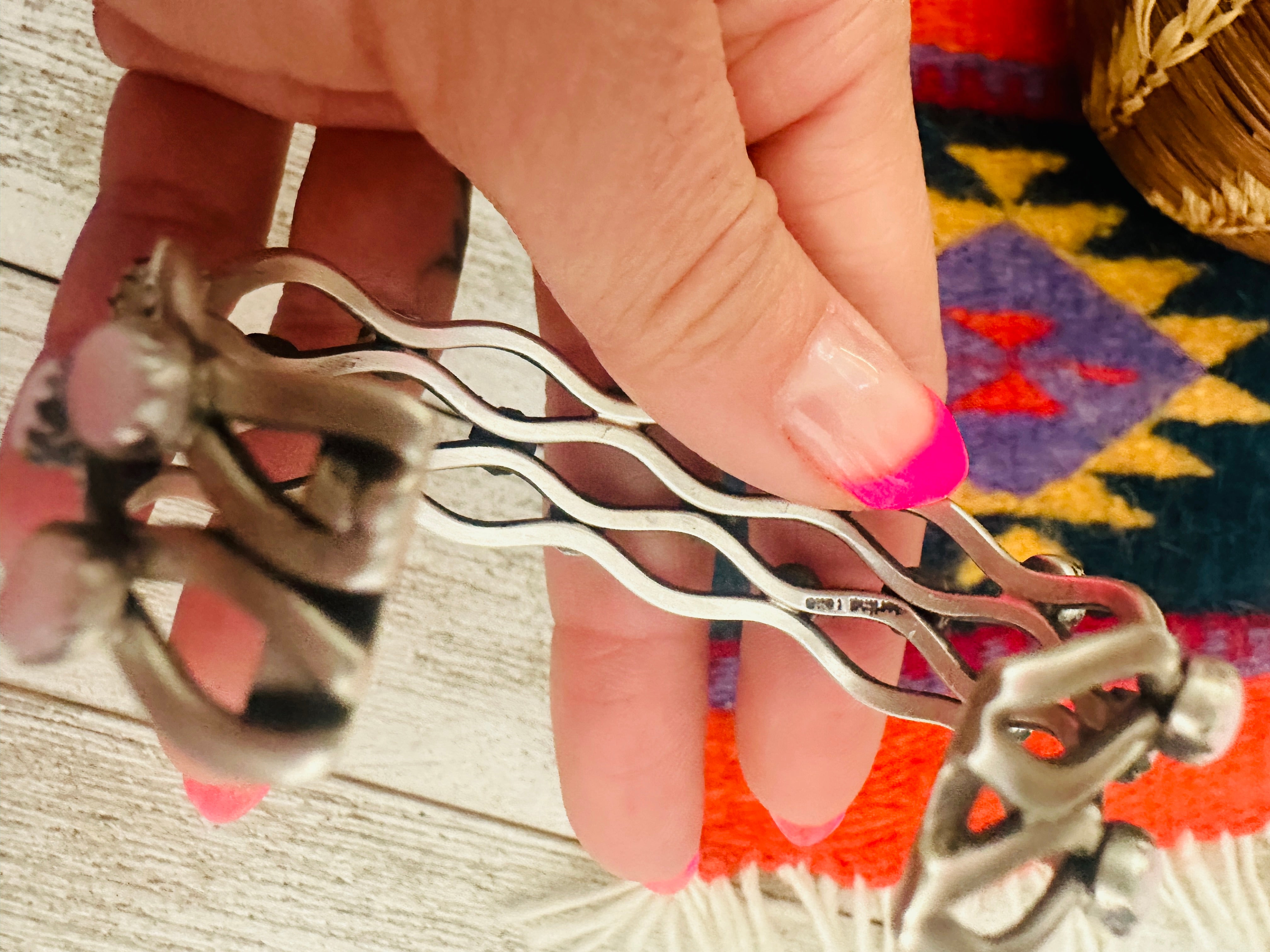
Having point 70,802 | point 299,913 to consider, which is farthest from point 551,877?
point 70,802

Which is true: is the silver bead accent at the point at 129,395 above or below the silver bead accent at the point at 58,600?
above

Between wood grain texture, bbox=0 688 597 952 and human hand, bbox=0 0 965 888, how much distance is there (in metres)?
0.07

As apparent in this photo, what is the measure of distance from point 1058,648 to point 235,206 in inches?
12.8

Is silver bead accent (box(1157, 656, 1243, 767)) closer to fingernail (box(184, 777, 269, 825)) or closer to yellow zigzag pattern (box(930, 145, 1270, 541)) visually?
yellow zigzag pattern (box(930, 145, 1270, 541))

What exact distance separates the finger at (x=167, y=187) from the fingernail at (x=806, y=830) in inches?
12.8

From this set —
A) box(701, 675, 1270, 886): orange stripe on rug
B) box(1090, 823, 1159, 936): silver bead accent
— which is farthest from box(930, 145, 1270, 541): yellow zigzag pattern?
box(1090, 823, 1159, 936): silver bead accent

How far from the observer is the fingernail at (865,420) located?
0.25 meters

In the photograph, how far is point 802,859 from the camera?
1.48ft

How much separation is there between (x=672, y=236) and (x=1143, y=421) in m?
0.31

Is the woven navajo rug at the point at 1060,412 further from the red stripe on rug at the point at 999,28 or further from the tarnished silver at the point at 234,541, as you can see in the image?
the tarnished silver at the point at 234,541

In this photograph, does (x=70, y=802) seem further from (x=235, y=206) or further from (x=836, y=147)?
(x=836, y=147)

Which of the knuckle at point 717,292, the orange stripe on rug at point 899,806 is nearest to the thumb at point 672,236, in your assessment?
the knuckle at point 717,292

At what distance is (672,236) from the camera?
0.22m

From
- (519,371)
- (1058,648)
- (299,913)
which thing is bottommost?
(299,913)
